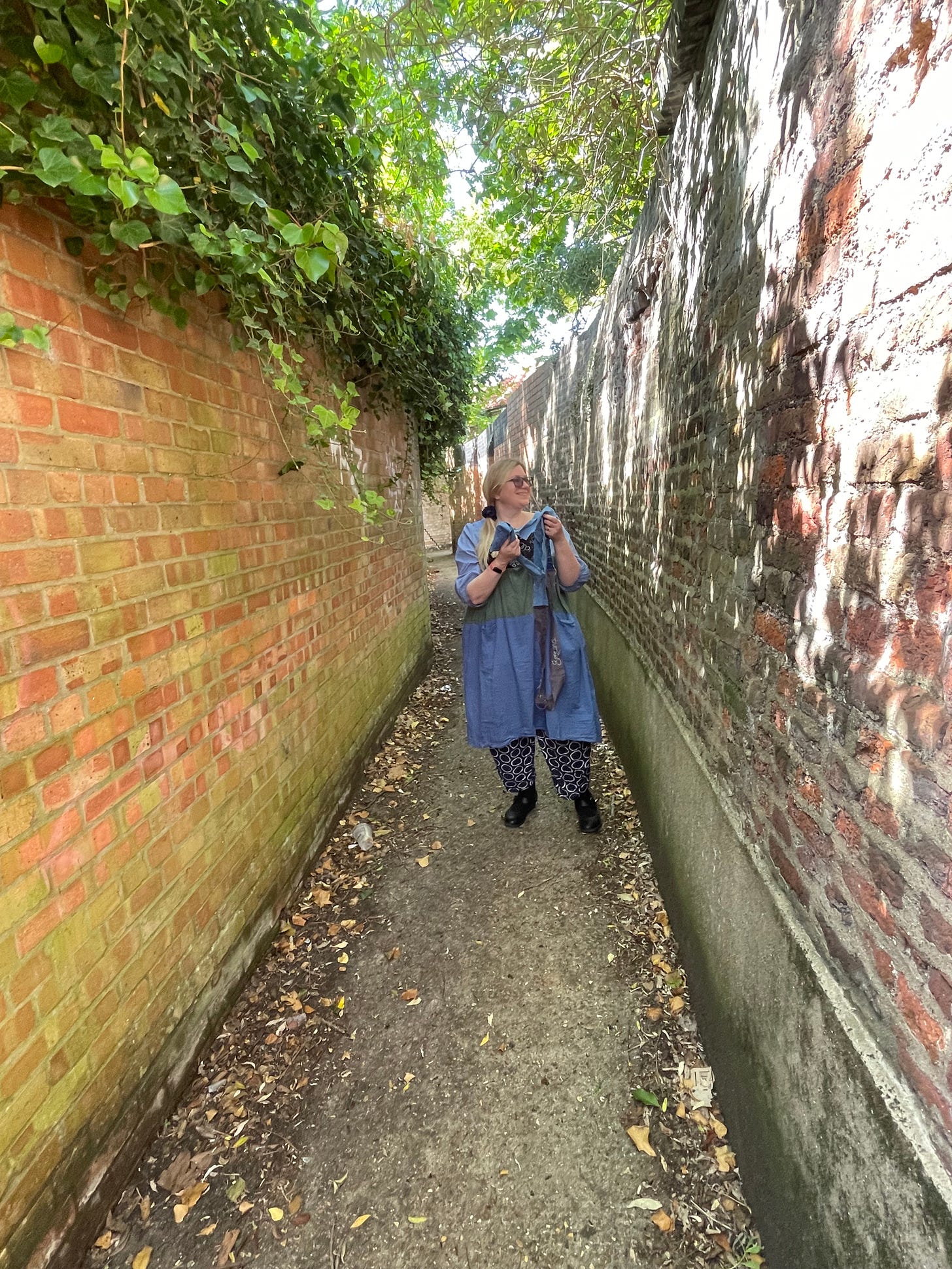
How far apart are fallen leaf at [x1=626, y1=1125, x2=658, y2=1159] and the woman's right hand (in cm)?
225

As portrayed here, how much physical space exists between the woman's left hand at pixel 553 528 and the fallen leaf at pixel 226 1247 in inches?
109

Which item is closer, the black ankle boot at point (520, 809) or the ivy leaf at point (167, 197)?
the ivy leaf at point (167, 197)

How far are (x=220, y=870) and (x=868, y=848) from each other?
207 cm

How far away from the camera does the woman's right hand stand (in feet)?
9.85

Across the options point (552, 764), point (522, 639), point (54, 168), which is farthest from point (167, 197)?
point (552, 764)

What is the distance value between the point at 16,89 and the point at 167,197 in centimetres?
36

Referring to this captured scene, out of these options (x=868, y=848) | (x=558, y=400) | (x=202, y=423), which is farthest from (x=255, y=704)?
(x=558, y=400)

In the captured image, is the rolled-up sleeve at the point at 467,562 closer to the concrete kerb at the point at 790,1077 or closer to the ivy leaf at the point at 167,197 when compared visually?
the concrete kerb at the point at 790,1077

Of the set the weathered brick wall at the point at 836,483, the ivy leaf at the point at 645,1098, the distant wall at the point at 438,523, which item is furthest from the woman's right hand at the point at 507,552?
the distant wall at the point at 438,523

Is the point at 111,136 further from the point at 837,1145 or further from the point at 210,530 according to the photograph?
the point at 837,1145

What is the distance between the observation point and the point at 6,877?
130cm

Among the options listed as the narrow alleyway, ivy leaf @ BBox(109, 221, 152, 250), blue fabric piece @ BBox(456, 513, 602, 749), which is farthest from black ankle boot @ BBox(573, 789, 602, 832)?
ivy leaf @ BBox(109, 221, 152, 250)

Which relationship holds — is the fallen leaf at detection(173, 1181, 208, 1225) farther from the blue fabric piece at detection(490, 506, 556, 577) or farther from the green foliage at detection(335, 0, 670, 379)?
the green foliage at detection(335, 0, 670, 379)

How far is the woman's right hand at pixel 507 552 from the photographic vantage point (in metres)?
3.00
